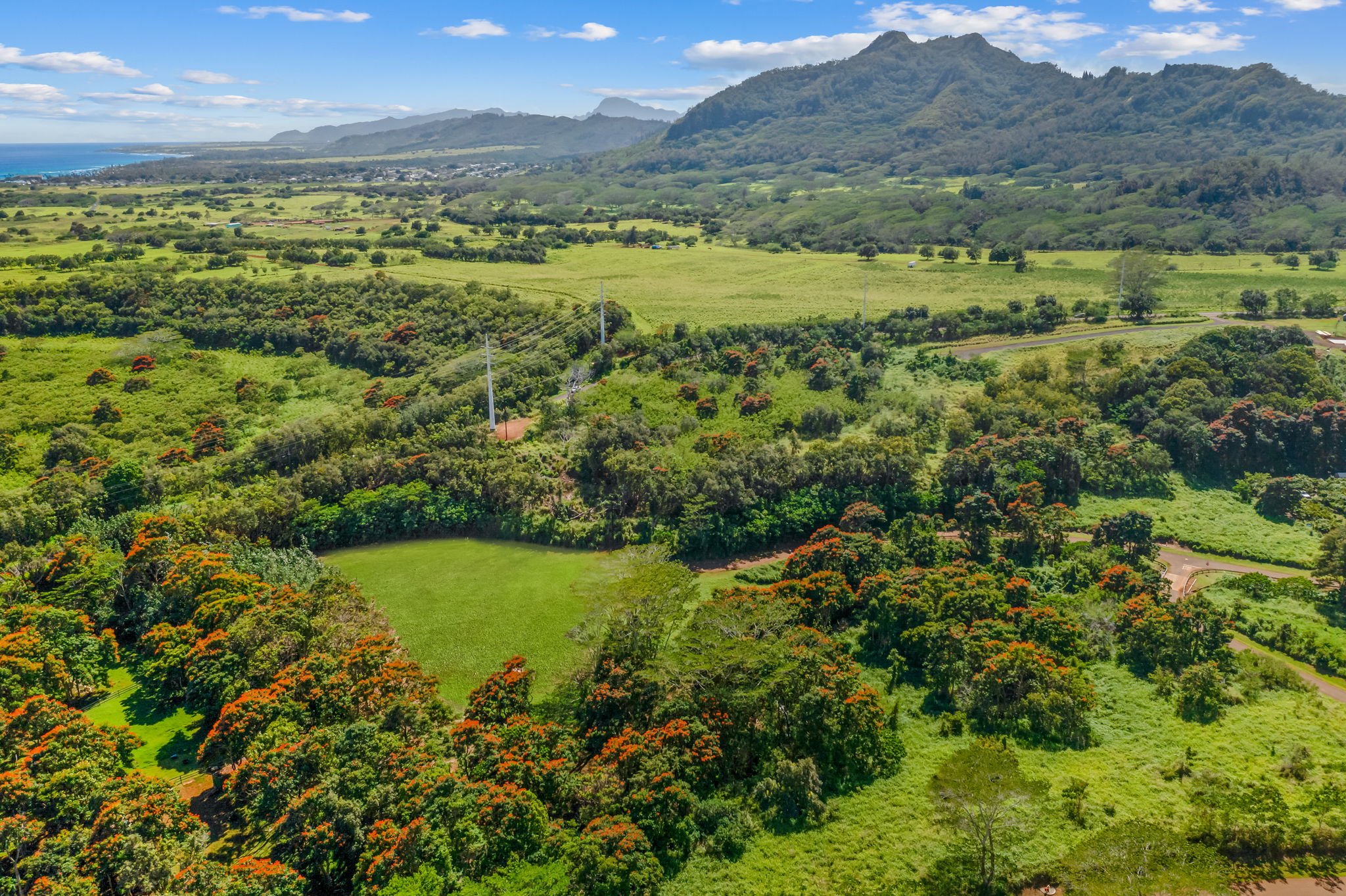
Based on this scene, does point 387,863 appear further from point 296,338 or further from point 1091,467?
point 296,338

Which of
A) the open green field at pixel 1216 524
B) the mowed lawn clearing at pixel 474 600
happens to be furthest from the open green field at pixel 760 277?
the mowed lawn clearing at pixel 474 600

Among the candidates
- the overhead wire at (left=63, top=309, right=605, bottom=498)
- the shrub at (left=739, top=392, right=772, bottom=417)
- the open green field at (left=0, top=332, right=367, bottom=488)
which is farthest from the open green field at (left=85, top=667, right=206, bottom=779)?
the shrub at (left=739, top=392, right=772, bottom=417)

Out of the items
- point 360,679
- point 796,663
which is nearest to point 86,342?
point 360,679

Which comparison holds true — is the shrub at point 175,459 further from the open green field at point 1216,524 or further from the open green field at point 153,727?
the open green field at point 1216,524

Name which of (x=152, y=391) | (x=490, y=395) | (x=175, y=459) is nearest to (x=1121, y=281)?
(x=490, y=395)

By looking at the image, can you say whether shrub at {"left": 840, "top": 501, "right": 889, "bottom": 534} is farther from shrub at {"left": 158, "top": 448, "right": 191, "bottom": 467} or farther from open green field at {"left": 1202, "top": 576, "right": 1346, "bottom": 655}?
shrub at {"left": 158, "top": 448, "right": 191, "bottom": 467}
